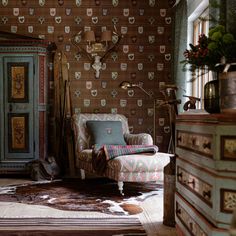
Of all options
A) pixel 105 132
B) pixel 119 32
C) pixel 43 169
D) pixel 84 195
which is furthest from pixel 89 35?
pixel 84 195

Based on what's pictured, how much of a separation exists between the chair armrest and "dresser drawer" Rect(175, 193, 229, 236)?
2.50m

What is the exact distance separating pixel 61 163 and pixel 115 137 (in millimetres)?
1188

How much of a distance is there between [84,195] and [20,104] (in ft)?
6.29

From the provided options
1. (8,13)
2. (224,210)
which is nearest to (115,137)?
(8,13)

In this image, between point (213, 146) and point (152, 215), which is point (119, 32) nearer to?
point (152, 215)

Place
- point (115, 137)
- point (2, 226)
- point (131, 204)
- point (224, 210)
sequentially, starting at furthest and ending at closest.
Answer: point (115, 137)
point (131, 204)
point (2, 226)
point (224, 210)

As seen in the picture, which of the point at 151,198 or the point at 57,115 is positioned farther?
the point at 57,115

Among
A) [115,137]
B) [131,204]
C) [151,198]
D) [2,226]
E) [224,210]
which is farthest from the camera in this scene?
[115,137]

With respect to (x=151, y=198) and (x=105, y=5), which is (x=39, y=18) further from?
(x=151, y=198)

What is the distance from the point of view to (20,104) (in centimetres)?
550

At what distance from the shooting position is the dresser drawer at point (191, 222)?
1.80m

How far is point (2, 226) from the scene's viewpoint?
3037 mm

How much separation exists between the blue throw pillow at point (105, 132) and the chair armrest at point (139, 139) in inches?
3.9

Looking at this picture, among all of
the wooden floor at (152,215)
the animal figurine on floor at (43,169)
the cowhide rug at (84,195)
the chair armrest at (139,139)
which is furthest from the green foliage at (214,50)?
the animal figurine on floor at (43,169)
